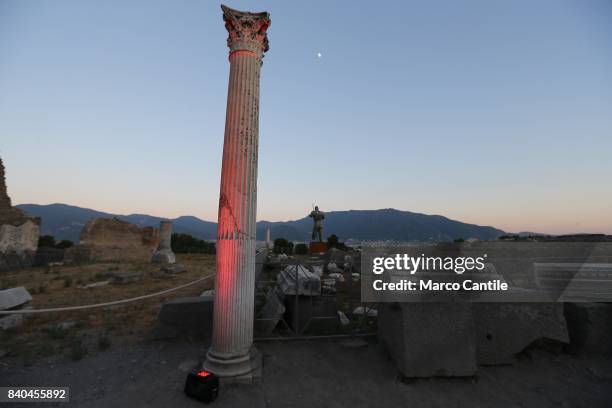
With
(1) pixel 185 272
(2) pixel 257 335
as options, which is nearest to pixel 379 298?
(2) pixel 257 335

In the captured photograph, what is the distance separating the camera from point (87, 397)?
3.83m

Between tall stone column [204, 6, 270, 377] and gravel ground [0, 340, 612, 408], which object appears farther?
Result: tall stone column [204, 6, 270, 377]

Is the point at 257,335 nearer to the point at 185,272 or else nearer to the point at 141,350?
the point at 141,350

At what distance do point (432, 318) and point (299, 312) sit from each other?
11.0ft

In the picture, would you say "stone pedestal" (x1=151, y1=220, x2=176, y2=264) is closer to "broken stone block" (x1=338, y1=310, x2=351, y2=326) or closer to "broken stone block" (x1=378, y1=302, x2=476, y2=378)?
"broken stone block" (x1=338, y1=310, x2=351, y2=326)

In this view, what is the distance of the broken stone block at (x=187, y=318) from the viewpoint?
6.05m

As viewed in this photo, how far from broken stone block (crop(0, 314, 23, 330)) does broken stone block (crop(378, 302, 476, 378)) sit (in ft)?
28.6

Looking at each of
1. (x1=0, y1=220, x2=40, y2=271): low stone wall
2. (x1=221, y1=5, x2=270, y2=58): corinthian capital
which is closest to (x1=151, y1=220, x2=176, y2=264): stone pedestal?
(x1=0, y1=220, x2=40, y2=271): low stone wall

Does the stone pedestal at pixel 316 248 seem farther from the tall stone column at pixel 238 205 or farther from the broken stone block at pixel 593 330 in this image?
the tall stone column at pixel 238 205

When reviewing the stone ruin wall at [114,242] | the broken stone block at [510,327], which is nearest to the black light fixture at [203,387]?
the broken stone block at [510,327]

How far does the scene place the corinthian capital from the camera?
201 inches

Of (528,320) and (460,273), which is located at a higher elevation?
(460,273)

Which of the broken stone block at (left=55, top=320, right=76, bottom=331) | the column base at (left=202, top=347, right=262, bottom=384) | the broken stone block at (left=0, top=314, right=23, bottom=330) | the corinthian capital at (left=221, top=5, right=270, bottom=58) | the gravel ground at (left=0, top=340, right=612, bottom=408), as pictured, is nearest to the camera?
the gravel ground at (left=0, top=340, right=612, bottom=408)

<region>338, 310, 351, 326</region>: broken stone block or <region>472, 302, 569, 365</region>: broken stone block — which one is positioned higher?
<region>472, 302, 569, 365</region>: broken stone block
